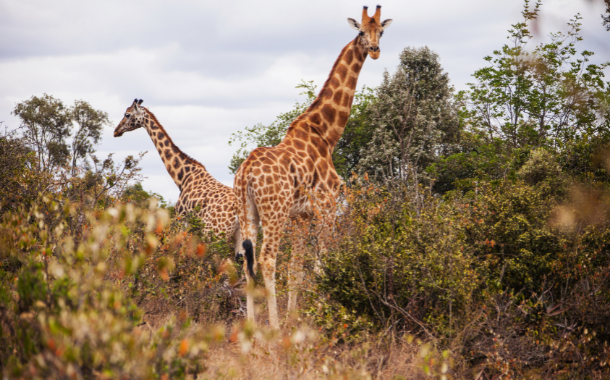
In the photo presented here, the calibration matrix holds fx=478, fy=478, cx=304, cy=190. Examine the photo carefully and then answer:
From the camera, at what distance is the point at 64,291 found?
3.13 m

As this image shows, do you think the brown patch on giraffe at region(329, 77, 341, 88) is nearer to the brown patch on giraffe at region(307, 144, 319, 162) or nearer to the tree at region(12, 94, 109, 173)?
the brown patch on giraffe at region(307, 144, 319, 162)

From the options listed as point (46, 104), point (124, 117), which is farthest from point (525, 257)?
point (46, 104)

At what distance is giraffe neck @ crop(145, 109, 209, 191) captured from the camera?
11406 millimetres

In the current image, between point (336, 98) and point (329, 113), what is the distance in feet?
1.08

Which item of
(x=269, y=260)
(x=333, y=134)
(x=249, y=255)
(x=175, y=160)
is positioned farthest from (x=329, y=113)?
(x=175, y=160)

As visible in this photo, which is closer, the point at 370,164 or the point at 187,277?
the point at 187,277

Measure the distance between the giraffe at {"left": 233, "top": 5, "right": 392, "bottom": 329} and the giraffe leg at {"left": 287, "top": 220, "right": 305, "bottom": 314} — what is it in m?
0.03

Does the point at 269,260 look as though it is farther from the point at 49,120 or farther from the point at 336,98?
the point at 49,120

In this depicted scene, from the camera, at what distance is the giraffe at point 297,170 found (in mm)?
7027

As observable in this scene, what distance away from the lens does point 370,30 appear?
8641mm

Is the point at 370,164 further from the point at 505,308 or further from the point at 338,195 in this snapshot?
the point at 505,308

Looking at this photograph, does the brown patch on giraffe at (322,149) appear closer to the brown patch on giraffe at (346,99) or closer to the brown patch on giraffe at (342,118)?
the brown patch on giraffe at (342,118)

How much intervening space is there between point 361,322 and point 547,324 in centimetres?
249

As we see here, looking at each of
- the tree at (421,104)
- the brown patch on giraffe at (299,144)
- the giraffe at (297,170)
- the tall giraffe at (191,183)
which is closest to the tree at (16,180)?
the tall giraffe at (191,183)
